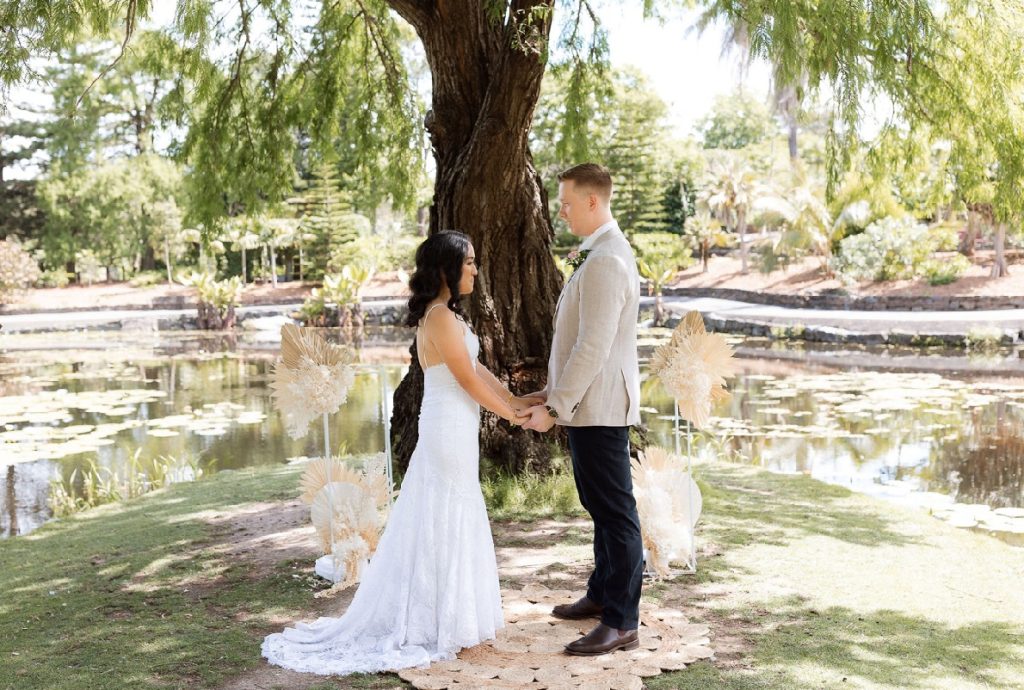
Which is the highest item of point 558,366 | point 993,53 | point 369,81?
point 369,81

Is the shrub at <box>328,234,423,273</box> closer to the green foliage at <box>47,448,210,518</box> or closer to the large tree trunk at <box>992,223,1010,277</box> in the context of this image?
the large tree trunk at <box>992,223,1010,277</box>

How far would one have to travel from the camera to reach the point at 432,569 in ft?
11.0

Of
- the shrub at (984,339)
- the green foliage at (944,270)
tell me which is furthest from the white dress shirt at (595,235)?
the green foliage at (944,270)

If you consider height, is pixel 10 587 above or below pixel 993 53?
→ below

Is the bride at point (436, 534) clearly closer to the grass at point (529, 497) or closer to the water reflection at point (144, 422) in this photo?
the grass at point (529, 497)

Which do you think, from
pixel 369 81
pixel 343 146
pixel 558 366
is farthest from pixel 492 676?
pixel 343 146

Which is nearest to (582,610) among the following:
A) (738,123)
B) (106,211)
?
(106,211)

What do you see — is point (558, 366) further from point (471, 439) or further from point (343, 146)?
point (343, 146)

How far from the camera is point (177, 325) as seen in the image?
82.1ft

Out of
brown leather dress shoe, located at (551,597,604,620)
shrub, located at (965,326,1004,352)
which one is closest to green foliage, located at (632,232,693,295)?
shrub, located at (965,326,1004,352)

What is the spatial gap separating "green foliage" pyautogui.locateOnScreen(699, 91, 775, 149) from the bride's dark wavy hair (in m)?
48.2

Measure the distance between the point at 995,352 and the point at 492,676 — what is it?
48.2 feet

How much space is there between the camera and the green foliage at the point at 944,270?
824 inches

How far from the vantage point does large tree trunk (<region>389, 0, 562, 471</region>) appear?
5480 mm
